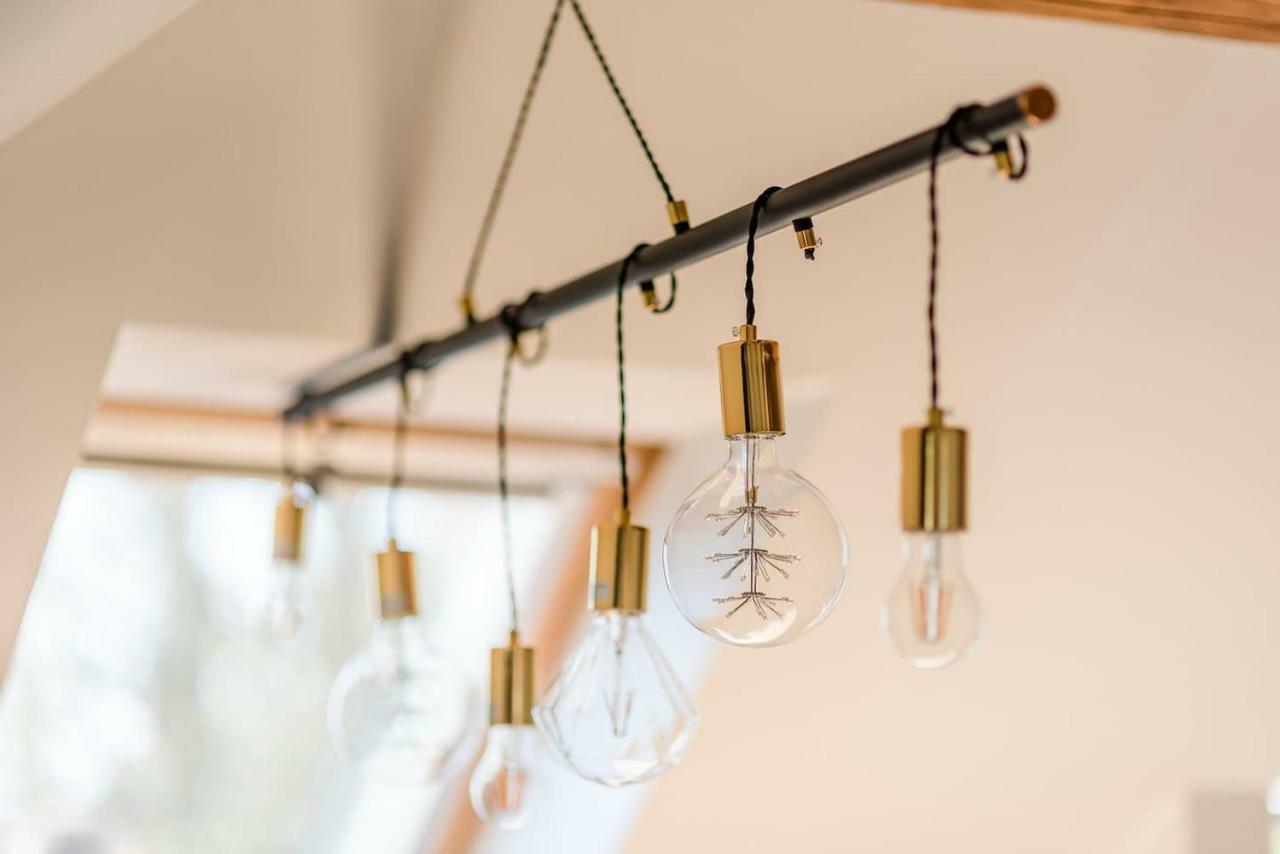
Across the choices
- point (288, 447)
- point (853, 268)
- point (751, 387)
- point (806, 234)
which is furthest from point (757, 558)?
point (288, 447)

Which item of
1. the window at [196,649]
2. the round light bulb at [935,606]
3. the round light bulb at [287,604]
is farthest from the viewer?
the window at [196,649]

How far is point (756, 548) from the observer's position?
40.8 inches

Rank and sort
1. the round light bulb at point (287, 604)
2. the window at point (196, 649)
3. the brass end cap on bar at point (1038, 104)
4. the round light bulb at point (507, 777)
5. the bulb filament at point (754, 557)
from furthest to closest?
the window at point (196, 649)
the round light bulb at point (287, 604)
the round light bulb at point (507, 777)
the bulb filament at point (754, 557)
the brass end cap on bar at point (1038, 104)

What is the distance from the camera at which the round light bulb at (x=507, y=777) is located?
1.58 m

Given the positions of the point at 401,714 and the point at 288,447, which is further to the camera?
the point at 288,447

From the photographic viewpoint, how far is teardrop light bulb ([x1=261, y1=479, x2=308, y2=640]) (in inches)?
79.0

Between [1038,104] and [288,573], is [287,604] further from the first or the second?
[1038,104]

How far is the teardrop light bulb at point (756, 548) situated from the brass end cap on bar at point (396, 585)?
2.27 feet

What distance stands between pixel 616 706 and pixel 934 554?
0.31 meters

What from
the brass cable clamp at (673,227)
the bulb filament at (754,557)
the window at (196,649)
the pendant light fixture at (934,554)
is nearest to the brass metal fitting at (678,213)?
the brass cable clamp at (673,227)

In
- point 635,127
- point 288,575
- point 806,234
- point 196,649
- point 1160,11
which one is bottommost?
point 196,649

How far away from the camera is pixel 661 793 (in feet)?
8.61

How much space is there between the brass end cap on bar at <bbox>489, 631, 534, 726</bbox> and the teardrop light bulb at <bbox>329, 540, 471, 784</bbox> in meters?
0.07

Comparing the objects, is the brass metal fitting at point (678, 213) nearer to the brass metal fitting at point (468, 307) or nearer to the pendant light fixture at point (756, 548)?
the pendant light fixture at point (756, 548)
